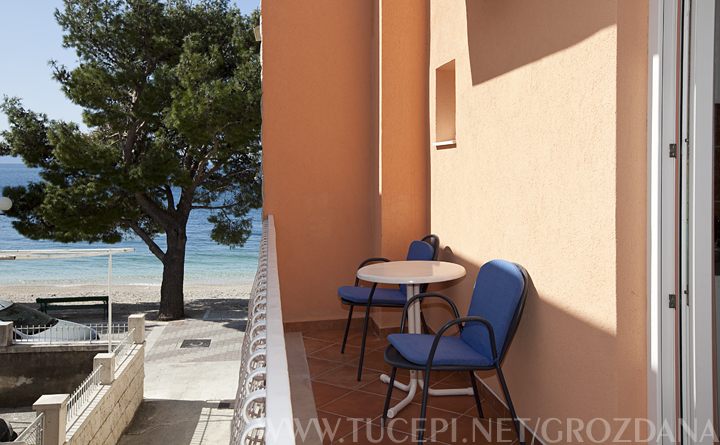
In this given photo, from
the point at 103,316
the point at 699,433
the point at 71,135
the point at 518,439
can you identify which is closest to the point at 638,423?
the point at 699,433

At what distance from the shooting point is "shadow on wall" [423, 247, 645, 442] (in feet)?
7.27

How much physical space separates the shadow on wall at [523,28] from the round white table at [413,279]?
1.06 metres

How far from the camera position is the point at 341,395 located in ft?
11.5

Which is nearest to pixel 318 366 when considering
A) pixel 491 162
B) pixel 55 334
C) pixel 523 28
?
pixel 491 162

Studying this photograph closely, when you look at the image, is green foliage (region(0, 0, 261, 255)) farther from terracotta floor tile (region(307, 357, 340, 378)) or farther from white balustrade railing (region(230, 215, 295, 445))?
white balustrade railing (region(230, 215, 295, 445))

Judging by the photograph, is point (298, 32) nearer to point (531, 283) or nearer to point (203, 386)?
point (531, 283)

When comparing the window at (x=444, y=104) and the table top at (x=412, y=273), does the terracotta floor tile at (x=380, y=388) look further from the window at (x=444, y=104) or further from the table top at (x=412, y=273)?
the window at (x=444, y=104)

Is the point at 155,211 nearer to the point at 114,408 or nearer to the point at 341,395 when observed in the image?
the point at 114,408

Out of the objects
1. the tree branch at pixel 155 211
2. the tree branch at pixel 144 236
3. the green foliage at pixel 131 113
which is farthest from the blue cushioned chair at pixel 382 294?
the tree branch at pixel 144 236

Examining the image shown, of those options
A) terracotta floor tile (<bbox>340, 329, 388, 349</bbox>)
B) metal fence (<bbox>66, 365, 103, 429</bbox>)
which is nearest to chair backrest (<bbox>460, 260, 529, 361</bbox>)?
terracotta floor tile (<bbox>340, 329, 388, 349</bbox>)

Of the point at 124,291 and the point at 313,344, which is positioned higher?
the point at 313,344

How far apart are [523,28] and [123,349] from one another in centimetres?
990

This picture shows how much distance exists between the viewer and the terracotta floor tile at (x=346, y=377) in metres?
3.70

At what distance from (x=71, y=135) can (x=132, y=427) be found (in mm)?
6228
